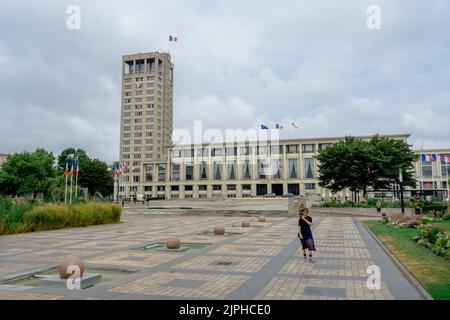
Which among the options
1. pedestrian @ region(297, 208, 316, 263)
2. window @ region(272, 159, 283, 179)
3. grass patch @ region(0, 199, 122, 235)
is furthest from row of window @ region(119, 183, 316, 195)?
pedestrian @ region(297, 208, 316, 263)

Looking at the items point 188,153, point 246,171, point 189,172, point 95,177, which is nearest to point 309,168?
point 246,171

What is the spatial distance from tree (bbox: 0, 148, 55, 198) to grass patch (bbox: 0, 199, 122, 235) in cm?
4011

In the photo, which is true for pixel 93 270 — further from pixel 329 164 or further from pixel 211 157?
pixel 211 157

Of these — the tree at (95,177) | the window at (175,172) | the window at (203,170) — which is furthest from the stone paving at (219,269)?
the window at (175,172)

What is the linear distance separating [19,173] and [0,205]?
4421cm

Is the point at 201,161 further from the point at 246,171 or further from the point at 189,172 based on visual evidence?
the point at 246,171

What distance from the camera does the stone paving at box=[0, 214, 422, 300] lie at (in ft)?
22.8

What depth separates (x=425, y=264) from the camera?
Answer: 9422 millimetres

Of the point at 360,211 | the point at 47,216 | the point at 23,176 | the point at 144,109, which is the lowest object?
the point at 360,211

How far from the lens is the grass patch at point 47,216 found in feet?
62.2

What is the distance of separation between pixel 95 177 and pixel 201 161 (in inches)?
1554

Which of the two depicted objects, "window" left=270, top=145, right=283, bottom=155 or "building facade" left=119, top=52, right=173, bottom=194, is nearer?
"window" left=270, top=145, right=283, bottom=155

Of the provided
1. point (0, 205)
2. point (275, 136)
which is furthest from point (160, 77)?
point (0, 205)

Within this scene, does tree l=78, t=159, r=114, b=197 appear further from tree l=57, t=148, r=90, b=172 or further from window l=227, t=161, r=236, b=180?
window l=227, t=161, r=236, b=180
